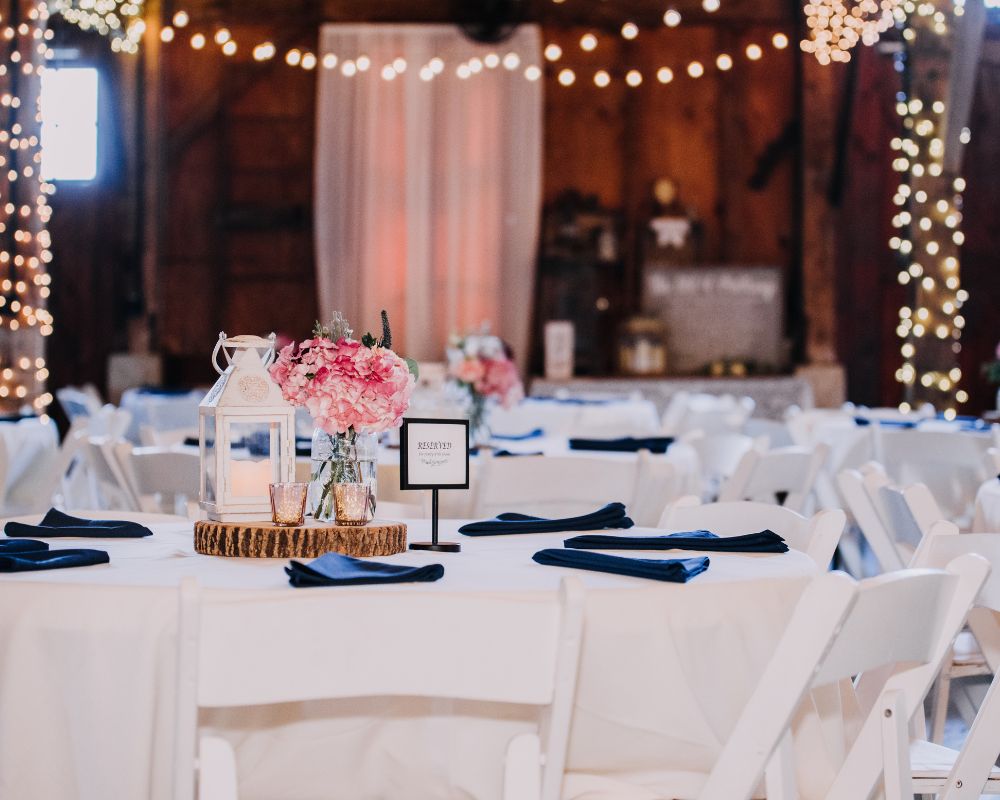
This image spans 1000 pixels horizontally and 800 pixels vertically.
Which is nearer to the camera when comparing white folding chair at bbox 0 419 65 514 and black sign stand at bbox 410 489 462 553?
black sign stand at bbox 410 489 462 553

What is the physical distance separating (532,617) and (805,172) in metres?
10.8

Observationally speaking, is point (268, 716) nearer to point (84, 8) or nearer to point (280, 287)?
point (84, 8)

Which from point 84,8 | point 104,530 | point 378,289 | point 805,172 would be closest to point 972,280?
point 805,172

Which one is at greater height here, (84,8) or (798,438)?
(84,8)

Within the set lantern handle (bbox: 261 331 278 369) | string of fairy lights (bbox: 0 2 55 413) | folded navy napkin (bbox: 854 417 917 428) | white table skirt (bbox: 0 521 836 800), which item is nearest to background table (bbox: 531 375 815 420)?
string of fairy lights (bbox: 0 2 55 413)

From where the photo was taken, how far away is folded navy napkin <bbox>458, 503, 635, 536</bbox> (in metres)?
2.63

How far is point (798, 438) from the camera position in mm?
6680

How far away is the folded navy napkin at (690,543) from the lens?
7.74ft

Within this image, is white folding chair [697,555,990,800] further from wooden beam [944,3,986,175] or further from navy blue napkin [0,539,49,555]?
wooden beam [944,3,986,175]

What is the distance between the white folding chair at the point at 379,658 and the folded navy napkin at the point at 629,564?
44 cm

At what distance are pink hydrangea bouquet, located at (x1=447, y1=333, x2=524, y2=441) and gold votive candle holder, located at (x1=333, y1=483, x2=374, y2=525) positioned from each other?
2.63 meters

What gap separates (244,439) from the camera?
2.48m

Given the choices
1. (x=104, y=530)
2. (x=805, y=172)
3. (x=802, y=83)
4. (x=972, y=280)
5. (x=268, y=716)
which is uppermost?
(x=802, y=83)

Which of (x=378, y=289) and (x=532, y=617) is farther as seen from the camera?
(x=378, y=289)
